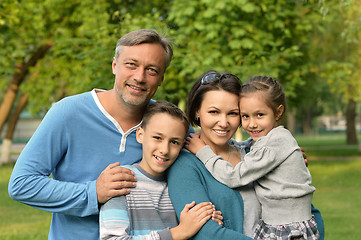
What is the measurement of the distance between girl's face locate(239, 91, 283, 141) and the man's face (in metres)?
0.62

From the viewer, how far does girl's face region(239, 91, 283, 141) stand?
290 centimetres

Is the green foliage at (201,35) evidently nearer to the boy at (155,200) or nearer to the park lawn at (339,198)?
the park lawn at (339,198)

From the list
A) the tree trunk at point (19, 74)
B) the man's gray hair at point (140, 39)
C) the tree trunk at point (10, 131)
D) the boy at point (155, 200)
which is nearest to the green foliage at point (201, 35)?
the tree trunk at point (19, 74)

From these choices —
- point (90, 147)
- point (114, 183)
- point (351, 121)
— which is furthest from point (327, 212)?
point (351, 121)

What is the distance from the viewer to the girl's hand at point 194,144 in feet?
9.52

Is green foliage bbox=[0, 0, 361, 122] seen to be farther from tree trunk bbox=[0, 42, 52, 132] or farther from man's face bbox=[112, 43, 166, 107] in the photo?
man's face bbox=[112, 43, 166, 107]

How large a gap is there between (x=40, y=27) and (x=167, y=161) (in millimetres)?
12802

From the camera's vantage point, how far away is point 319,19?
11164 mm

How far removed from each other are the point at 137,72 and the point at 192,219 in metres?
1.02

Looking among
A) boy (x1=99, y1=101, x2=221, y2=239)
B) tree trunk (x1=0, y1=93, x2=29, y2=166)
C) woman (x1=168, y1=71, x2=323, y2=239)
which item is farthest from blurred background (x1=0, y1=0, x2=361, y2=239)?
tree trunk (x1=0, y1=93, x2=29, y2=166)

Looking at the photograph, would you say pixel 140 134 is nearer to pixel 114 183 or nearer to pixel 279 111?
pixel 114 183

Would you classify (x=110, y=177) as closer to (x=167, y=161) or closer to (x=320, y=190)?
(x=167, y=161)

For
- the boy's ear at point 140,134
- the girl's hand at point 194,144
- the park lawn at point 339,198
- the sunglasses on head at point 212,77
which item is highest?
the sunglasses on head at point 212,77

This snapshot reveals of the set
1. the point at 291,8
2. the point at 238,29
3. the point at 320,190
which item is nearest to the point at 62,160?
the point at 238,29
